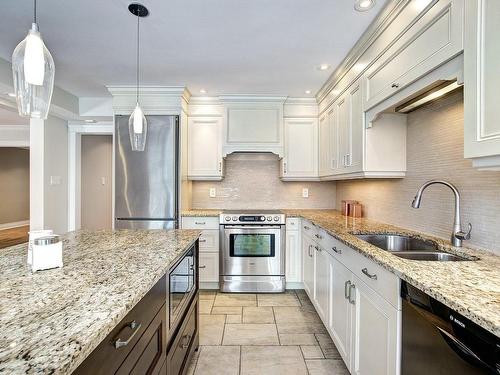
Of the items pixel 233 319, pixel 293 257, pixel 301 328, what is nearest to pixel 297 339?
pixel 301 328

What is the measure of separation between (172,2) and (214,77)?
4.02 ft

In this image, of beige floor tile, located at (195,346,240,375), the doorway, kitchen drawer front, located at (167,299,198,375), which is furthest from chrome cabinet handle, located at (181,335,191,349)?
the doorway

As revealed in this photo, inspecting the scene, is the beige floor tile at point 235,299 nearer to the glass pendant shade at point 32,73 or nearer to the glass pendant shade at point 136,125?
the glass pendant shade at point 136,125

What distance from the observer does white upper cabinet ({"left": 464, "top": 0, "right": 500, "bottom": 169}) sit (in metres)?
1.04

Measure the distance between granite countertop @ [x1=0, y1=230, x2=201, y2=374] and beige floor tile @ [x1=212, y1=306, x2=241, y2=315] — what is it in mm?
1494

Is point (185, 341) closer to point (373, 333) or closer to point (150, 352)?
point (150, 352)

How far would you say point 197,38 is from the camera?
2.26 metres

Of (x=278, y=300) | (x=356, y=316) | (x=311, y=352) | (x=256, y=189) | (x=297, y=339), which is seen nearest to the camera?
(x=356, y=316)

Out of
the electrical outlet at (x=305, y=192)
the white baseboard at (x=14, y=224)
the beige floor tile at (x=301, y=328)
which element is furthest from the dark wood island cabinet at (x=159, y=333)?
the white baseboard at (x=14, y=224)

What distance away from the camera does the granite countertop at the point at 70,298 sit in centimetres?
59

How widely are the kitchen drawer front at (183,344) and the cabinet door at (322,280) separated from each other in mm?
1063

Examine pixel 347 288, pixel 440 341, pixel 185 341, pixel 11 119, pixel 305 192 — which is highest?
pixel 11 119

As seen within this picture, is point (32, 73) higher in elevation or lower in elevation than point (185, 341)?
higher

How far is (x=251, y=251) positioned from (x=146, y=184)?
1.48m
